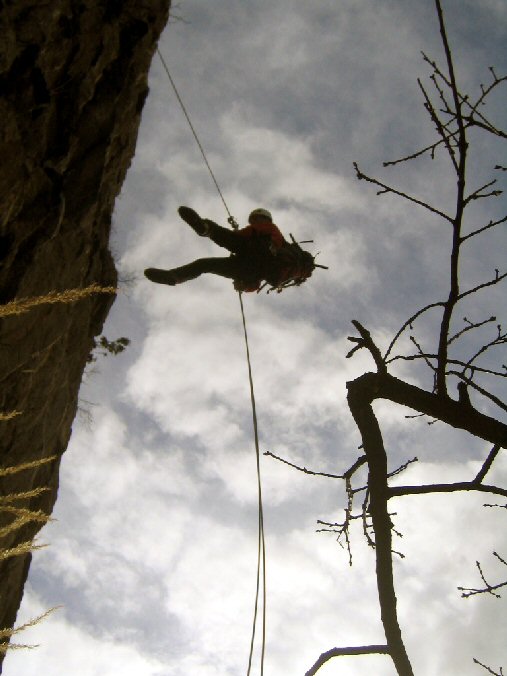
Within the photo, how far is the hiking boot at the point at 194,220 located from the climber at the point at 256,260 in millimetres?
166

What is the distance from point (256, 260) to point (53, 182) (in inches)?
95.2

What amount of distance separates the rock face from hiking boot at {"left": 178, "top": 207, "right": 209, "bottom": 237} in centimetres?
95

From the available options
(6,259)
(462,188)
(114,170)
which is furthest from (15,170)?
(462,188)

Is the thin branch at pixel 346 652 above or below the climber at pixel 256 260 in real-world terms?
below

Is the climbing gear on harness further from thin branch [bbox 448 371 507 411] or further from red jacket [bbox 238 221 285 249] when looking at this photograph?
thin branch [bbox 448 371 507 411]

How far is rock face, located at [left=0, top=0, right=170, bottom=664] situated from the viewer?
161 inches

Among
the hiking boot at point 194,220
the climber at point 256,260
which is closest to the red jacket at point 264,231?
the climber at point 256,260

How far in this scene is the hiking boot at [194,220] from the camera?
5.43m

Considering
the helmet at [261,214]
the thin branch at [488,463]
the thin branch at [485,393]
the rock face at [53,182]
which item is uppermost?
the helmet at [261,214]

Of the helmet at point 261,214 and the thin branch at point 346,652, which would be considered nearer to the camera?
the thin branch at point 346,652

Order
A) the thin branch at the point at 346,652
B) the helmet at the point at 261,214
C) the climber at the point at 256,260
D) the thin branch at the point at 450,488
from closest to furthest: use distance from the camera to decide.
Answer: the thin branch at the point at 346,652 → the thin branch at the point at 450,488 → the climber at the point at 256,260 → the helmet at the point at 261,214

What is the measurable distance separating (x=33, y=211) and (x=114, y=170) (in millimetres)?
1664

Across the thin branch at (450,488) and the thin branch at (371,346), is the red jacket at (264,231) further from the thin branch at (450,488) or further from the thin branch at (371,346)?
the thin branch at (450,488)

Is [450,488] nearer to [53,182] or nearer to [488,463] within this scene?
[488,463]
